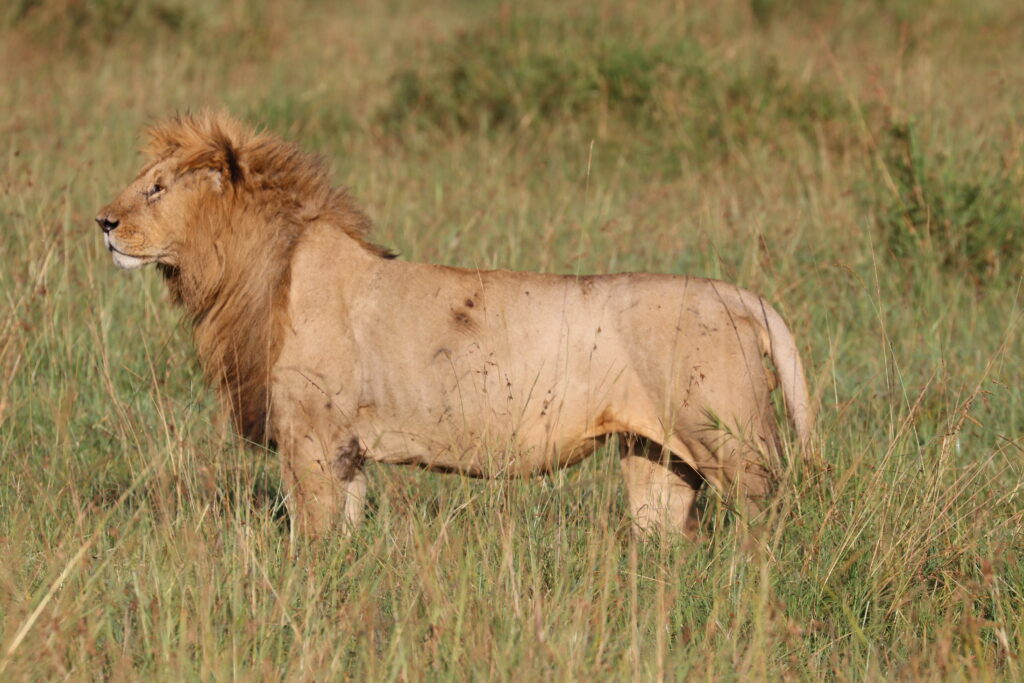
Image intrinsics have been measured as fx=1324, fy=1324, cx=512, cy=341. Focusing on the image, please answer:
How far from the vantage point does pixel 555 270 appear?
5.51 m

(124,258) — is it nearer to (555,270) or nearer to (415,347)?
(415,347)

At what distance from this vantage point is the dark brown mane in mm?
3662

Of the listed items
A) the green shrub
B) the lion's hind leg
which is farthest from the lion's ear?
the green shrub

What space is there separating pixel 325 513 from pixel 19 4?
7293 mm

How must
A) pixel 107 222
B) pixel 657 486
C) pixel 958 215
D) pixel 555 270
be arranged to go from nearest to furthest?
pixel 107 222 → pixel 657 486 → pixel 555 270 → pixel 958 215

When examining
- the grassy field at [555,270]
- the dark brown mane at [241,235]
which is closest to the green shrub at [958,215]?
the grassy field at [555,270]

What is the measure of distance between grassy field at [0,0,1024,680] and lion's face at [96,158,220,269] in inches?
15.4

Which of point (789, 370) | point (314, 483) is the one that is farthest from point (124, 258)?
point (789, 370)

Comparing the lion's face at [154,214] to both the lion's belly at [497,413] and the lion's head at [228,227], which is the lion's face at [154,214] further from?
the lion's belly at [497,413]

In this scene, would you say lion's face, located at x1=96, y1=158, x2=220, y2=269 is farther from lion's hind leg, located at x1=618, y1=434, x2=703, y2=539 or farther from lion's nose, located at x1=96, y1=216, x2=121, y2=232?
lion's hind leg, located at x1=618, y1=434, x2=703, y2=539

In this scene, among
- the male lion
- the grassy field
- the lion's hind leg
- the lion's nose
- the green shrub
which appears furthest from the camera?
the green shrub

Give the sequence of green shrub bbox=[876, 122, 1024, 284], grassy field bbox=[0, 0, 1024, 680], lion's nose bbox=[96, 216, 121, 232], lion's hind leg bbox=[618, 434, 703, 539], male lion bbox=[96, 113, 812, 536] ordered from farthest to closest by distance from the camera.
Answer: green shrub bbox=[876, 122, 1024, 284] → lion's hind leg bbox=[618, 434, 703, 539] → lion's nose bbox=[96, 216, 121, 232] → male lion bbox=[96, 113, 812, 536] → grassy field bbox=[0, 0, 1024, 680]

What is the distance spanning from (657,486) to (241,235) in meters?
1.39

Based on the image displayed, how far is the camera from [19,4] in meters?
9.51
